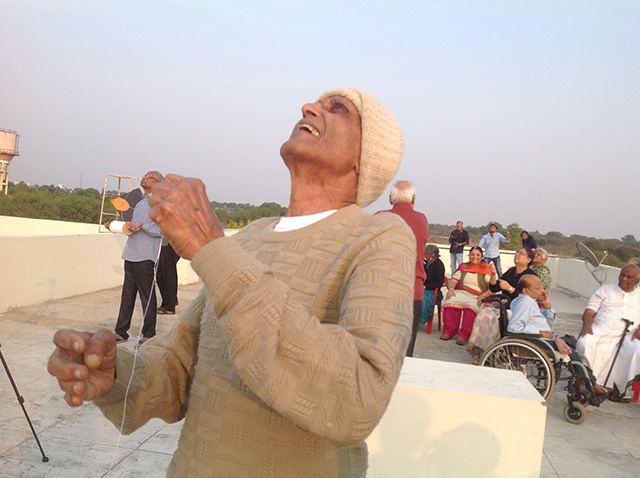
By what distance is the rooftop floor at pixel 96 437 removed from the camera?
3566mm

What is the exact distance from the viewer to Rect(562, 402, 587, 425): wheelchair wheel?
17.2 ft

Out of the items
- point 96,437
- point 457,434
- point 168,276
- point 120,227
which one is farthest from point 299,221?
point 168,276

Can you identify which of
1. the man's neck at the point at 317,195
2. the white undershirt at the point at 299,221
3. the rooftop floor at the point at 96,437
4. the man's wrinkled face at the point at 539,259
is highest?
the man's neck at the point at 317,195

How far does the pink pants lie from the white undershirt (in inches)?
286

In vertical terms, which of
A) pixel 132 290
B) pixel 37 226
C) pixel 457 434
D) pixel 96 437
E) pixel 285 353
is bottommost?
pixel 37 226

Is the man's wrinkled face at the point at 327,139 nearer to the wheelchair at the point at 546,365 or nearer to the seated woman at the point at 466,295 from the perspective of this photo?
the wheelchair at the point at 546,365

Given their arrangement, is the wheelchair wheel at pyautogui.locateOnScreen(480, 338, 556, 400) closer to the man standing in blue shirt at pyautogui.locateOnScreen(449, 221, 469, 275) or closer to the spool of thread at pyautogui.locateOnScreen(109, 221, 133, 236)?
the spool of thread at pyautogui.locateOnScreen(109, 221, 133, 236)

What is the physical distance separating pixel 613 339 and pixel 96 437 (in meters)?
5.09

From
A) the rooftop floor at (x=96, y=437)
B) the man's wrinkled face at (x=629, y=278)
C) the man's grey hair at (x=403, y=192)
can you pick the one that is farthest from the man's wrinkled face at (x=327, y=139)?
the man's wrinkled face at (x=629, y=278)

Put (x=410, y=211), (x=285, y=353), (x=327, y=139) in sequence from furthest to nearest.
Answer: (x=410, y=211) < (x=327, y=139) < (x=285, y=353)

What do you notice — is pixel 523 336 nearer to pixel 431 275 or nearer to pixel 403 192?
pixel 403 192

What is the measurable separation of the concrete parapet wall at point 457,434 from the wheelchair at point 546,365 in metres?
2.43

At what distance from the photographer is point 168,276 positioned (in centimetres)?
817

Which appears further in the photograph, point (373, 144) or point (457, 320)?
point (457, 320)
